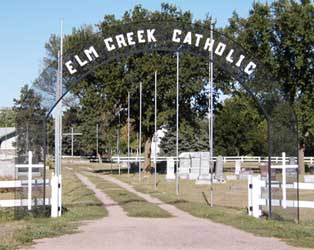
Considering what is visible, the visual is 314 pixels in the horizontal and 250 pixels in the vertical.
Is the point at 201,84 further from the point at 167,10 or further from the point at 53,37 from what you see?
the point at 53,37

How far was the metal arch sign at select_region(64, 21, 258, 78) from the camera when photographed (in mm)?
19250

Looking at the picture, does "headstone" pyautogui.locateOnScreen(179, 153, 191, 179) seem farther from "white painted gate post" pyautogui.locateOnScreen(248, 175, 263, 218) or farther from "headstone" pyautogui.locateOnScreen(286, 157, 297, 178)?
"white painted gate post" pyautogui.locateOnScreen(248, 175, 263, 218)

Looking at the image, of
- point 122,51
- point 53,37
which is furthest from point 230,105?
point 122,51

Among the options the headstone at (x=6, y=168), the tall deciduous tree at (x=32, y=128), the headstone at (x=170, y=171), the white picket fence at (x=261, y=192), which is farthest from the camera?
the headstone at (x=170, y=171)

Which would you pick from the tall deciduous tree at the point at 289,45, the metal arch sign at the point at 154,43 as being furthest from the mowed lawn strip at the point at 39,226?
the tall deciduous tree at the point at 289,45

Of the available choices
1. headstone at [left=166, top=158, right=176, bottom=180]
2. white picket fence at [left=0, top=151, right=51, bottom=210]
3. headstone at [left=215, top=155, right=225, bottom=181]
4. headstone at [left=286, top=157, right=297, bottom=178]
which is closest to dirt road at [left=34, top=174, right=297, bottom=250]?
white picket fence at [left=0, top=151, right=51, bottom=210]

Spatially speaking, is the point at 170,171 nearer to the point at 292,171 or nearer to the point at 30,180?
the point at 292,171

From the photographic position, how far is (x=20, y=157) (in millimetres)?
20172

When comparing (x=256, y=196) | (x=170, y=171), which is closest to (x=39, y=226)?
(x=256, y=196)

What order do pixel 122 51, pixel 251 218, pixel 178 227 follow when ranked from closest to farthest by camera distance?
1. pixel 178 227
2. pixel 251 218
3. pixel 122 51

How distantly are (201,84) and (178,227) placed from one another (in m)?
41.1

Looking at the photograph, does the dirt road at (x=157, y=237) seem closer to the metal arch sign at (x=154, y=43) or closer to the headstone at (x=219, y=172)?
the metal arch sign at (x=154, y=43)

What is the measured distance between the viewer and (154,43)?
1969 cm

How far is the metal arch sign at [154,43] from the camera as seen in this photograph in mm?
19250
